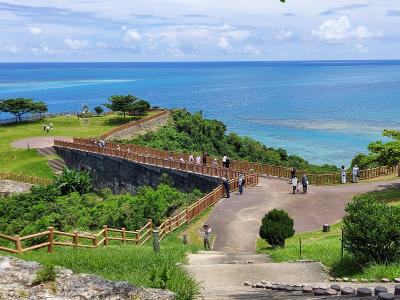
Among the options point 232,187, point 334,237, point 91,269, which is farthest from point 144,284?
point 232,187

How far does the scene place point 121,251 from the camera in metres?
15.2

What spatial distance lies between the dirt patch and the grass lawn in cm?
93

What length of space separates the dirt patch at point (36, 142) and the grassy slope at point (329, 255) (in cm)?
3431

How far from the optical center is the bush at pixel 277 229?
1933 centimetres

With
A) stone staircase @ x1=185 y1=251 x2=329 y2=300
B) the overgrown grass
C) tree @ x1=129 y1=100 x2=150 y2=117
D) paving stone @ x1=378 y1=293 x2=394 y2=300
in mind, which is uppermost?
tree @ x1=129 y1=100 x2=150 y2=117

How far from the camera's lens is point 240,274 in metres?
14.0

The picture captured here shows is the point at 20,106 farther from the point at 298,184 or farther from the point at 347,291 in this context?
the point at 347,291

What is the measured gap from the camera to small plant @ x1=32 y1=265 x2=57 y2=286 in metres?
10.1

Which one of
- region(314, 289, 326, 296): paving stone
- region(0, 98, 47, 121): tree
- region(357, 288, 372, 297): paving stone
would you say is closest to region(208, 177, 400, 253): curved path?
region(314, 289, 326, 296): paving stone

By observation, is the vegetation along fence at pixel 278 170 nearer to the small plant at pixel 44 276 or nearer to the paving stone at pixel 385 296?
the small plant at pixel 44 276

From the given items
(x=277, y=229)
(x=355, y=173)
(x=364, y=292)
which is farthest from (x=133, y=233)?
(x=355, y=173)

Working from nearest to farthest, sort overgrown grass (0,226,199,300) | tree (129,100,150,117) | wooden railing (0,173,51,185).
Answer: overgrown grass (0,226,199,300), wooden railing (0,173,51,185), tree (129,100,150,117)

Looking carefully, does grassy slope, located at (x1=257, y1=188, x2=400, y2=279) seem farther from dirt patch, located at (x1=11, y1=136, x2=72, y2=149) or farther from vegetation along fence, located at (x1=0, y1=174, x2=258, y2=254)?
dirt patch, located at (x1=11, y1=136, x2=72, y2=149)

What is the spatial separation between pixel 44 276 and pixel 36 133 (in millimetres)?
49568
